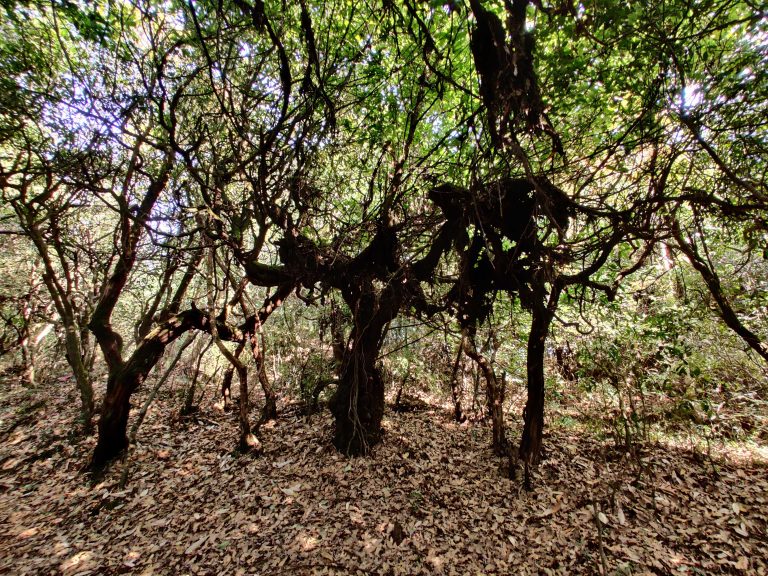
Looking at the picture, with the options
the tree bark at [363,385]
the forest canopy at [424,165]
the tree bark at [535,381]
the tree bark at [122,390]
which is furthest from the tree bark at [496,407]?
the tree bark at [122,390]

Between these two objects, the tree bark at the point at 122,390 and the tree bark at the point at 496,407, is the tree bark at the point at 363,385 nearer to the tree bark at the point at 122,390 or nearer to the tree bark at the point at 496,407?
the tree bark at the point at 496,407

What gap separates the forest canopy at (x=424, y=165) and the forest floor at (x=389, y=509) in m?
0.53

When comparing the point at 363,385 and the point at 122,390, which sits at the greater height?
A: the point at 363,385

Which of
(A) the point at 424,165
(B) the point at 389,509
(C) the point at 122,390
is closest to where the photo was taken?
(B) the point at 389,509

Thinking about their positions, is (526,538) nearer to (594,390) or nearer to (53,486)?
(594,390)

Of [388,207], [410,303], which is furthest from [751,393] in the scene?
[388,207]

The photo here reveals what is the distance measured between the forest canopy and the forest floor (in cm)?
53

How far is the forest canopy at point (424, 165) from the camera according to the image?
277 cm

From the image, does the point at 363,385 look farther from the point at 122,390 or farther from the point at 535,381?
the point at 122,390

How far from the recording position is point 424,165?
183 inches

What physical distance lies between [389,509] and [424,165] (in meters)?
4.17

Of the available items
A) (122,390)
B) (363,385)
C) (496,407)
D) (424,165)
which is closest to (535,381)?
(496,407)

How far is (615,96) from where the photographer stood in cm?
342

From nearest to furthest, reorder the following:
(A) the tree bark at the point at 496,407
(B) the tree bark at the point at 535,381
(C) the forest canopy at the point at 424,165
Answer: (C) the forest canopy at the point at 424,165
(B) the tree bark at the point at 535,381
(A) the tree bark at the point at 496,407
